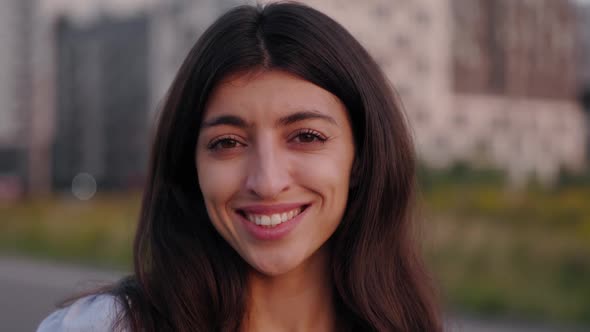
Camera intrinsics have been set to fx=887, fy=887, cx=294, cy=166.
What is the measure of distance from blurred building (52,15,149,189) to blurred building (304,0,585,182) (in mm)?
14889

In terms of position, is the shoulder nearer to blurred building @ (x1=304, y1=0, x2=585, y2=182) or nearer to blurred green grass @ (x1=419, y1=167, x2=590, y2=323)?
blurred green grass @ (x1=419, y1=167, x2=590, y2=323)

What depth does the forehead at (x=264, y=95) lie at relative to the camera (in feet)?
5.67

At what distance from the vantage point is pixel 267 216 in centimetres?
172

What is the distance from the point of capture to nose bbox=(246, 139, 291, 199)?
5.55ft

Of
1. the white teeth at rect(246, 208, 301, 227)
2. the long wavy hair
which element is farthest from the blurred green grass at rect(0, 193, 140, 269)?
the white teeth at rect(246, 208, 301, 227)

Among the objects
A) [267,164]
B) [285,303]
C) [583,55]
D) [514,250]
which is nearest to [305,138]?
[267,164]

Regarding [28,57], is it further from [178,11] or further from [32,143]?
[178,11]

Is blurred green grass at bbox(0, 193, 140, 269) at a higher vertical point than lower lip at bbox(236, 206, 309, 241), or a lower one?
lower

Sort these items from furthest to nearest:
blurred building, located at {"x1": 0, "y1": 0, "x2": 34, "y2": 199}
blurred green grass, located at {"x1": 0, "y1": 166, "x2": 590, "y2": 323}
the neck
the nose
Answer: blurred building, located at {"x1": 0, "y1": 0, "x2": 34, "y2": 199} < blurred green grass, located at {"x1": 0, "y1": 166, "x2": 590, "y2": 323} < the neck < the nose

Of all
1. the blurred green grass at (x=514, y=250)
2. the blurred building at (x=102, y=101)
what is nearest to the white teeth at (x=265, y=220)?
the blurred green grass at (x=514, y=250)

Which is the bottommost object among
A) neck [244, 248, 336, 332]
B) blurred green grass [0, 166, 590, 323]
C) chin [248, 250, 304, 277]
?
blurred green grass [0, 166, 590, 323]

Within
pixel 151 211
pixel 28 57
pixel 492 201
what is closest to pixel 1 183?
pixel 28 57

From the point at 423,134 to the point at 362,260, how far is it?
146 feet

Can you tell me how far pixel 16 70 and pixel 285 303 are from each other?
68.5 meters
